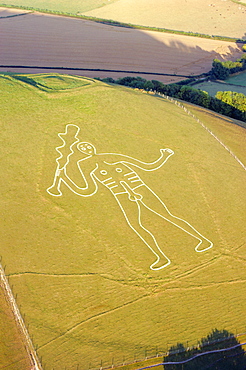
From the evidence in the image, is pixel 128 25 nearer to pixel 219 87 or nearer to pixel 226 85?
pixel 226 85

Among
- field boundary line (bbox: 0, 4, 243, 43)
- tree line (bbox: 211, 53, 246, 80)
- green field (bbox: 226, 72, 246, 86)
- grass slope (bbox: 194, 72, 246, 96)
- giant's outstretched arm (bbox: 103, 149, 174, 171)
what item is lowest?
giant's outstretched arm (bbox: 103, 149, 174, 171)

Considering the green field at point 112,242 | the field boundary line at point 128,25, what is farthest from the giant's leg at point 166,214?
the field boundary line at point 128,25

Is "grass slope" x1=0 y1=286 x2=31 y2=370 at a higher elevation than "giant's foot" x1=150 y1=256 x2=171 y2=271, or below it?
below

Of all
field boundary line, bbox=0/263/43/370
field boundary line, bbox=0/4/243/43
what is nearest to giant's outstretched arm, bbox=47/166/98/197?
field boundary line, bbox=0/263/43/370

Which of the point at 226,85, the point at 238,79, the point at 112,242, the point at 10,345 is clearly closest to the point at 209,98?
the point at 226,85

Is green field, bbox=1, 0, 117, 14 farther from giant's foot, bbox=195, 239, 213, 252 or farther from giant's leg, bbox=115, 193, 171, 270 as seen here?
giant's foot, bbox=195, 239, 213, 252

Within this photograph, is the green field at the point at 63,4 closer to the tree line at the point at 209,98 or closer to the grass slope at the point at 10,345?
the tree line at the point at 209,98
